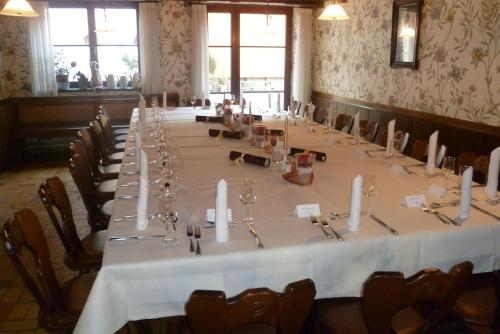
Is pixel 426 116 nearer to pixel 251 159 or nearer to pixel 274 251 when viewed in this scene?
pixel 251 159

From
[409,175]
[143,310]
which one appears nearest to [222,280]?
[143,310]

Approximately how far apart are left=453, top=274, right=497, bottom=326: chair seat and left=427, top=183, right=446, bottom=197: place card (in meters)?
0.44

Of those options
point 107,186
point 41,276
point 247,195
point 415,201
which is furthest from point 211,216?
point 107,186

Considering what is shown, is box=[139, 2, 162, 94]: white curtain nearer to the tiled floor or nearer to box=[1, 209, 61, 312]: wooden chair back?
the tiled floor

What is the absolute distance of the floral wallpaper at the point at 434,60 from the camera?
13.2 feet

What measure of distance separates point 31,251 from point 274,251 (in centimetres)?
99

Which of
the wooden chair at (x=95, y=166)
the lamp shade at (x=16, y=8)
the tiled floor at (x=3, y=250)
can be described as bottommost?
the tiled floor at (x=3, y=250)

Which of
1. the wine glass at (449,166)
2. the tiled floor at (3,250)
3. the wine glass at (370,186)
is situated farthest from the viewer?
the tiled floor at (3,250)

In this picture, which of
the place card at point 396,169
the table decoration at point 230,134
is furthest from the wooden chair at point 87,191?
the place card at point 396,169

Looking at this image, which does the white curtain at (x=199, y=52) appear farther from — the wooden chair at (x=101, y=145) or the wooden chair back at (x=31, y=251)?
the wooden chair back at (x=31, y=251)

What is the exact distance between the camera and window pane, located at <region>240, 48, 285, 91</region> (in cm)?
786

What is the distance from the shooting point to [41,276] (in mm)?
1866

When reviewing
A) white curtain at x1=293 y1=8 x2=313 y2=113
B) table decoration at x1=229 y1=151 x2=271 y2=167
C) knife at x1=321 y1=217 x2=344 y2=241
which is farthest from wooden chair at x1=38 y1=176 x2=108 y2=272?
white curtain at x1=293 y1=8 x2=313 y2=113

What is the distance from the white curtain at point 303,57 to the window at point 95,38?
2.67 m
